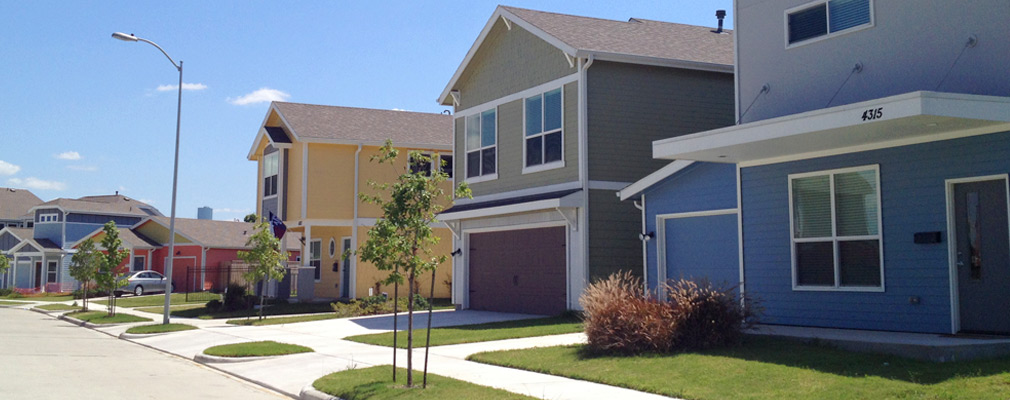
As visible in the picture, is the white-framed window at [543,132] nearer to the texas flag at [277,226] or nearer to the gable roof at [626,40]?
the gable roof at [626,40]

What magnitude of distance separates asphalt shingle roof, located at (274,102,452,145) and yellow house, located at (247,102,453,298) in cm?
4

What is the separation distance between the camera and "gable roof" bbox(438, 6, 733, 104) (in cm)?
2017

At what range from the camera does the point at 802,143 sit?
13.3m

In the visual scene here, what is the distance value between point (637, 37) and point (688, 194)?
244 inches

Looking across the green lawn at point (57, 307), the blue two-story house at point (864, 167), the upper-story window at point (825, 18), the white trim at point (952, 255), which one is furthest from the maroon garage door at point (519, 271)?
the green lawn at point (57, 307)

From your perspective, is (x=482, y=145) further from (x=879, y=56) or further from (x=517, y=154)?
(x=879, y=56)

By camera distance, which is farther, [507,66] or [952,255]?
[507,66]

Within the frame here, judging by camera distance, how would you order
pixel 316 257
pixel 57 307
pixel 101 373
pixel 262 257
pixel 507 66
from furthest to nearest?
pixel 316 257, pixel 57 307, pixel 262 257, pixel 507 66, pixel 101 373

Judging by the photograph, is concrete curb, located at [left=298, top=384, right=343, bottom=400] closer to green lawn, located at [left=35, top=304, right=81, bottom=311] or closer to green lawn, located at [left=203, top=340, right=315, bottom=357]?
green lawn, located at [left=203, top=340, right=315, bottom=357]

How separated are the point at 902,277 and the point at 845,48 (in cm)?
389

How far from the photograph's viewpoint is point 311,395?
11367mm

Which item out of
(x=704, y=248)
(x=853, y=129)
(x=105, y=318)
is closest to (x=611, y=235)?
(x=704, y=248)

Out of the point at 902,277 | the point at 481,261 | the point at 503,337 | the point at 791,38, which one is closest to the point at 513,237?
the point at 481,261

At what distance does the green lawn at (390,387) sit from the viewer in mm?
10195
